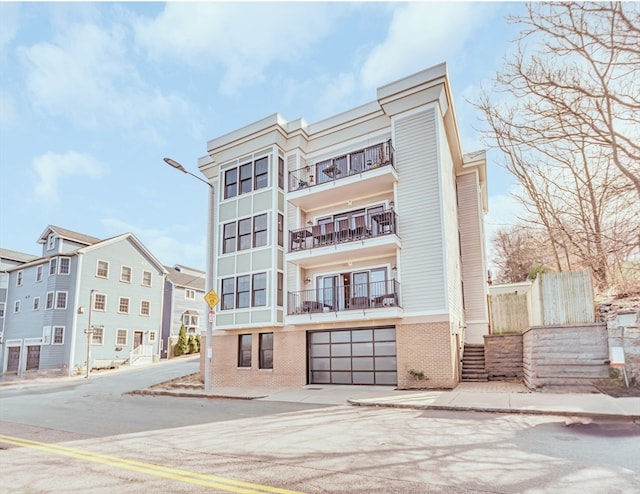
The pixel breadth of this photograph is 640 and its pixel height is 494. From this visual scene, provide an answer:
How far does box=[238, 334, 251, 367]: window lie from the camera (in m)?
19.7

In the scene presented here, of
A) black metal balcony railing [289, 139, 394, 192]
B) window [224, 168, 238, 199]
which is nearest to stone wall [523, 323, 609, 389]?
black metal balcony railing [289, 139, 394, 192]

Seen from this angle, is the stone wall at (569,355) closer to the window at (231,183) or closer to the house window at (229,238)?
the house window at (229,238)

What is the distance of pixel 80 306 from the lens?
3291cm

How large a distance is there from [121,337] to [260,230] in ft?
72.6

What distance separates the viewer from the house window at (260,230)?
19.9 metres

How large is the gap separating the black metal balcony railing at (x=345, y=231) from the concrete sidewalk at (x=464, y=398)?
5.93 m

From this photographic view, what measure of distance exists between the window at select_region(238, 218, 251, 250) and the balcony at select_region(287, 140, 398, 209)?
2.50m

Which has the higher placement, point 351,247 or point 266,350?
point 351,247

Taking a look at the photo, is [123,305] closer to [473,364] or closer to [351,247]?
[351,247]

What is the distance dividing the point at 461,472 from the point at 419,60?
15124 mm

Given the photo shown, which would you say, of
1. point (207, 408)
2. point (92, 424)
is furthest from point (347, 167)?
point (92, 424)

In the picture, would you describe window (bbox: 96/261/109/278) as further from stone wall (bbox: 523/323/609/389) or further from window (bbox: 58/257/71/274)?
stone wall (bbox: 523/323/609/389)

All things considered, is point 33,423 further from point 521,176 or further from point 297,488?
point 521,176

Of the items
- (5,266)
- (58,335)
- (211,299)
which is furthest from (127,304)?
(211,299)
